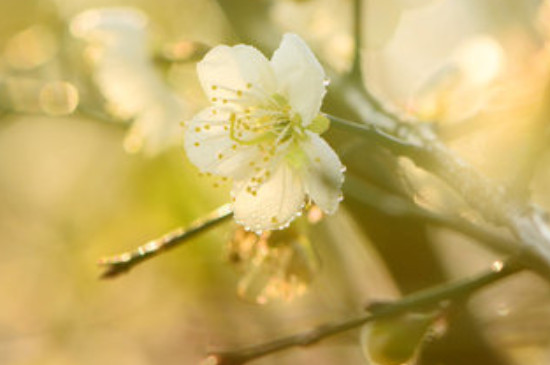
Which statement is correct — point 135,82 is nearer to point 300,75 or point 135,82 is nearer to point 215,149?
point 215,149

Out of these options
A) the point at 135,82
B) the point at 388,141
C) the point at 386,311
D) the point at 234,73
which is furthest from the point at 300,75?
the point at 135,82

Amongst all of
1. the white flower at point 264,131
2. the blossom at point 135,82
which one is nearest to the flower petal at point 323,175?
the white flower at point 264,131

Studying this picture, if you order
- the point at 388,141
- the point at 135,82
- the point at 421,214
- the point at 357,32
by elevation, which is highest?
the point at 135,82

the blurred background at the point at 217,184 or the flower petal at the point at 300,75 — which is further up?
the blurred background at the point at 217,184

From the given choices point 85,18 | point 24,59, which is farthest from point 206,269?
point 85,18

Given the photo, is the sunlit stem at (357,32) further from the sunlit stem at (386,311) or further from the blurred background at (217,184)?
the sunlit stem at (386,311)

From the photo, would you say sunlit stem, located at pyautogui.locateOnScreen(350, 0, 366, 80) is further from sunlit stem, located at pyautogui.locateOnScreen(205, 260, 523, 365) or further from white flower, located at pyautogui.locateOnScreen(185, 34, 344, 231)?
sunlit stem, located at pyautogui.locateOnScreen(205, 260, 523, 365)
